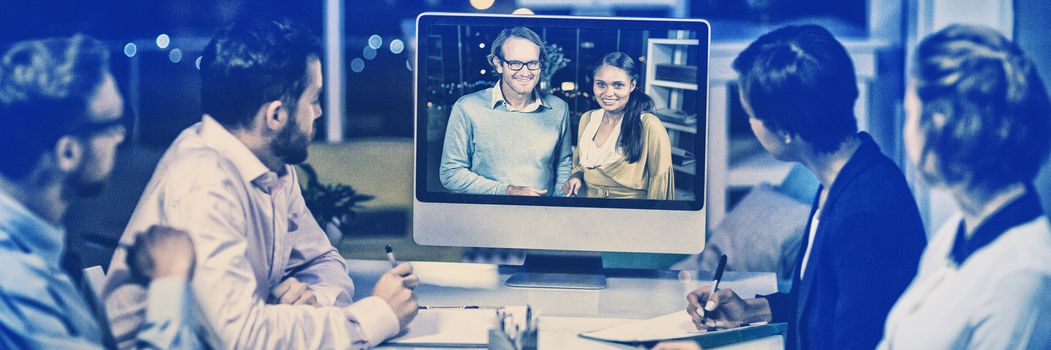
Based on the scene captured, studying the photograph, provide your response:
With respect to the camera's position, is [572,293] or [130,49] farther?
[130,49]

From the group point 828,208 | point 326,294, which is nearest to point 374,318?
point 326,294

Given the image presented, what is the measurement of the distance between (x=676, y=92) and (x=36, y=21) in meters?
1.24

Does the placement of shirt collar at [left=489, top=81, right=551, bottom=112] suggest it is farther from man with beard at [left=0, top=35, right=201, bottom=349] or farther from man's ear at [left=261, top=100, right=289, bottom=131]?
man with beard at [left=0, top=35, right=201, bottom=349]

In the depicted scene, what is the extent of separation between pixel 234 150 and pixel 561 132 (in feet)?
2.09

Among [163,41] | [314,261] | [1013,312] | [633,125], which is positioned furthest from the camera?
[163,41]

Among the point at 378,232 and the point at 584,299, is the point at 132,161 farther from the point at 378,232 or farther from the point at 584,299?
the point at 584,299

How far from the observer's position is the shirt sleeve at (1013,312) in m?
1.65

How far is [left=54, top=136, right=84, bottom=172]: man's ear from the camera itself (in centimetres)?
176

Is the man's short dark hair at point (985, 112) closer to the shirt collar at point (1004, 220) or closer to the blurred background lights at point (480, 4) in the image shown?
the shirt collar at point (1004, 220)

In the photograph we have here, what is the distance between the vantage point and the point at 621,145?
2.01 metres

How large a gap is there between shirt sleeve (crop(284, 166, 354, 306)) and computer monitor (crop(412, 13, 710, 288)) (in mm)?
196

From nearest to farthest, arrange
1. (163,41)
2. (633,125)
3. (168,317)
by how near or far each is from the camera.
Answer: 1. (168,317)
2. (633,125)
3. (163,41)

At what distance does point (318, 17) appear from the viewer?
95.7 inches

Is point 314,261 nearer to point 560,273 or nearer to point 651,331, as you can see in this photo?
point 560,273
